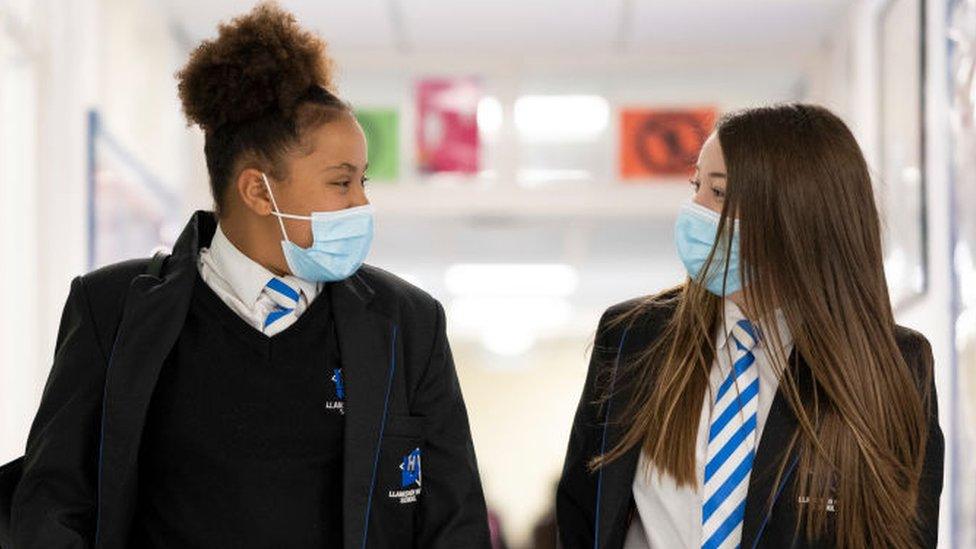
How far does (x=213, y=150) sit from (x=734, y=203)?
0.85 metres

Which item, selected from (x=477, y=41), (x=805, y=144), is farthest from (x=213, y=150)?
(x=477, y=41)

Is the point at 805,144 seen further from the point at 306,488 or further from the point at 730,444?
the point at 306,488

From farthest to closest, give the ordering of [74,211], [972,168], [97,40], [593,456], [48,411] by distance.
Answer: [97,40] → [74,211] → [972,168] → [593,456] → [48,411]

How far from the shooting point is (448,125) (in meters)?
7.18

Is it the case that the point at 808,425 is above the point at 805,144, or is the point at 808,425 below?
below

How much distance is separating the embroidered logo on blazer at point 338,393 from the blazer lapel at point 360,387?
15 millimetres

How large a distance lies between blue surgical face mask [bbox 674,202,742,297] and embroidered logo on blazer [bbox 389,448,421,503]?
0.55 metres

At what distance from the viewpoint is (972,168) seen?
382cm

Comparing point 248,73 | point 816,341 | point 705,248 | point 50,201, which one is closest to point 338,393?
point 248,73

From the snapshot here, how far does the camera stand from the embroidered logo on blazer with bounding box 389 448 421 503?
2461mm

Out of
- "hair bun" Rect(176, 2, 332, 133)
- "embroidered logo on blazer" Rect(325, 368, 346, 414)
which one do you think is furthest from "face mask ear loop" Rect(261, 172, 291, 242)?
"embroidered logo on blazer" Rect(325, 368, 346, 414)

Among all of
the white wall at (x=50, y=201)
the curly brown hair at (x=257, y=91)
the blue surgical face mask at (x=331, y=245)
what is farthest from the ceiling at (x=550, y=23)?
the blue surgical face mask at (x=331, y=245)

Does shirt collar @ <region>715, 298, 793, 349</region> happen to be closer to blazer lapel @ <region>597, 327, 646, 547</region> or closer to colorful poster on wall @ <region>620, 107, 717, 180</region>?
blazer lapel @ <region>597, 327, 646, 547</region>

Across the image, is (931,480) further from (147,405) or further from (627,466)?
(147,405)
